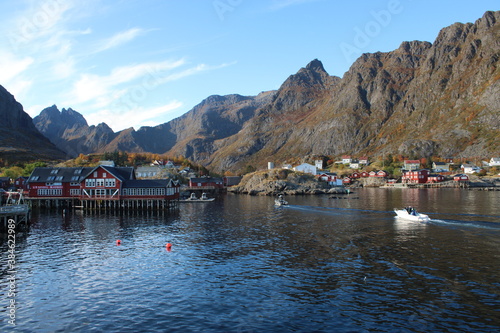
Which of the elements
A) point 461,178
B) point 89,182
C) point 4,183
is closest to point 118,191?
point 89,182

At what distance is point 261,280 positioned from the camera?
3512cm

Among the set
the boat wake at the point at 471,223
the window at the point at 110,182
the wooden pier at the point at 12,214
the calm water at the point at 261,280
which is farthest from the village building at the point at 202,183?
the boat wake at the point at 471,223

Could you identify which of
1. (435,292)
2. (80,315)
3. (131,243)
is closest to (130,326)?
(80,315)

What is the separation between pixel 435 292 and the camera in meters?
30.8

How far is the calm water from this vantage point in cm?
2620

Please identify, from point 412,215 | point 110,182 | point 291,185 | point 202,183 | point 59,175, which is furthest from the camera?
point 202,183

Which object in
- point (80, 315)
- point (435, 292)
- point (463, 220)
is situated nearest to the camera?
point (80, 315)

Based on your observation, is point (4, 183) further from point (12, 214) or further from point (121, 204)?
point (12, 214)

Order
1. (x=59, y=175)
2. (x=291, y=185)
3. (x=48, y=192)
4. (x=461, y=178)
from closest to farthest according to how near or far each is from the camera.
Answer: (x=48, y=192)
(x=59, y=175)
(x=291, y=185)
(x=461, y=178)

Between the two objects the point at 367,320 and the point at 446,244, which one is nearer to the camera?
the point at 367,320

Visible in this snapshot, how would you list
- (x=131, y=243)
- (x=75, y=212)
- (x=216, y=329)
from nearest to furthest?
(x=216, y=329) → (x=131, y=243) → (x=75, y=212)

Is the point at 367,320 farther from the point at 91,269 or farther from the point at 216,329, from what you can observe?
the point at 91,269

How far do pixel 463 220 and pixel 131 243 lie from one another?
192 ft

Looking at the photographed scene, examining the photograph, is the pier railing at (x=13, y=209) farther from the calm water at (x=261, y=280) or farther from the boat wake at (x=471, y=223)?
the boat wake at (x=471, y=223)
